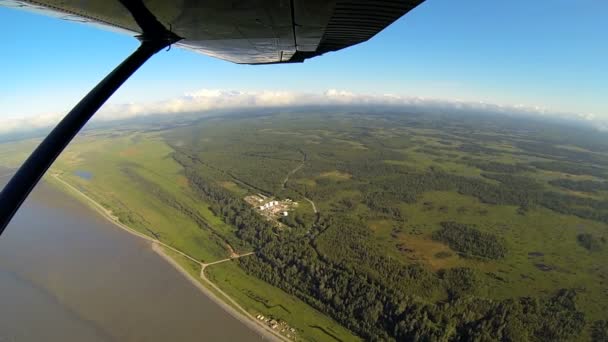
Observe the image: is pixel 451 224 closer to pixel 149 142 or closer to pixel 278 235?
pixel 278 235

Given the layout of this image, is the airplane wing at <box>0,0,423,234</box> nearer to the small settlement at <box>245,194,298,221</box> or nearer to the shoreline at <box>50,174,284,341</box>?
the shoreline at <box>50,174,284,341</box>

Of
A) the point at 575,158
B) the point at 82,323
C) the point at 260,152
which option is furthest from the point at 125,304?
the point at 575,158

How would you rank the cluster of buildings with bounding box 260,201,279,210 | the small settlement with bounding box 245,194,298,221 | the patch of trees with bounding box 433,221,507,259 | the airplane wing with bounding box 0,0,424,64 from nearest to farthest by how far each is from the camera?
the airplane wing with bounding box 0,0,424,64 → the patch of trees with bounding box 433,221,507,259 → the small settlement with bounding box 245,194,298,221 → the cluster of buildings with bounding box 260,201,279,210

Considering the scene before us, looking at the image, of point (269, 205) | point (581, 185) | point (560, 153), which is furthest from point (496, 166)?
point (269, 205)

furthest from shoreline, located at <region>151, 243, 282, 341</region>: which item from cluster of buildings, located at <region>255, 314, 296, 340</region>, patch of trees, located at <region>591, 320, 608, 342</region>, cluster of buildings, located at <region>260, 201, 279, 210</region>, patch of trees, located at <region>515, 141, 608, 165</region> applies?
patch of trees, located at <region>515, 141, 608, 165</region>

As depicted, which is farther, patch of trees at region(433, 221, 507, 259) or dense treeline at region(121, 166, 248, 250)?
patch of trees at region(433, 221, 507, 259)
